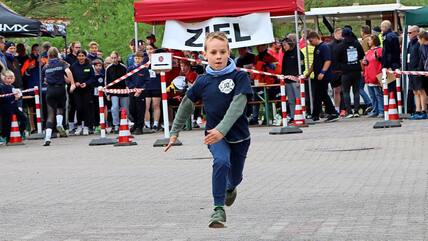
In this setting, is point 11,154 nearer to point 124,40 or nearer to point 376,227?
point 376,227

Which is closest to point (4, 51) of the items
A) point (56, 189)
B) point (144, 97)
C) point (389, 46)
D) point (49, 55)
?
point (49, 55)

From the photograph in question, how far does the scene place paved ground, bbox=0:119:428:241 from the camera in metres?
9.34

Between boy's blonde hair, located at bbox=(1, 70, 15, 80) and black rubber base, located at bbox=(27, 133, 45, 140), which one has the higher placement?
boy's blonde hair, located at bbox=(1, 70, 15, 80)

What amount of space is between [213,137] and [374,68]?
713 inches

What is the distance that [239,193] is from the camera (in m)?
12.4

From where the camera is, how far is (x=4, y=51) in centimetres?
2661

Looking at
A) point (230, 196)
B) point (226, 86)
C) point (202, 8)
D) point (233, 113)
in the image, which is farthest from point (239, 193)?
point (202, 8)

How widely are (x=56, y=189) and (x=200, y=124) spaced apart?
1506 centimetres

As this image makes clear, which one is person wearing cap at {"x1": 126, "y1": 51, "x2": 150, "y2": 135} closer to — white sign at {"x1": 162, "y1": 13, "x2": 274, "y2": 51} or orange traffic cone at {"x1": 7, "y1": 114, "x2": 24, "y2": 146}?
white sign at {"x1": 162, "y1": 13, "x2": 274, "y2": 51}

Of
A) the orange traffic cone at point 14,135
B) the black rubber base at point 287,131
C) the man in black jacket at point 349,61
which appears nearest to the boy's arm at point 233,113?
the black rubber base at point 287,131

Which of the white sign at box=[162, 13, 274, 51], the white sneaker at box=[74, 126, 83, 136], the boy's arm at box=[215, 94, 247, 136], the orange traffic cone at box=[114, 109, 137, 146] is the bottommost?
the white sneaker at box=[74, 126, 83, 136]

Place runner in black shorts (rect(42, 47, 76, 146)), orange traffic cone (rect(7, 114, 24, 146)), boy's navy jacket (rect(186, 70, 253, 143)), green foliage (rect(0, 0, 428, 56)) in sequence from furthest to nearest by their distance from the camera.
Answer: green foliage (rect(0, 0, 428, 56)) → runner in black shorts (rect(42, 47, 76, 146)) → orange traffic cone (rect(7, 114, 24, 146)) → boy's navy jacket (rect(186, 70, 253, 143))

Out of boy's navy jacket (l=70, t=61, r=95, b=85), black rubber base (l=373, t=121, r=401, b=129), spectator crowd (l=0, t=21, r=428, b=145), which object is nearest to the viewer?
black rubber base (l=373, t=121, r=401, b=129)

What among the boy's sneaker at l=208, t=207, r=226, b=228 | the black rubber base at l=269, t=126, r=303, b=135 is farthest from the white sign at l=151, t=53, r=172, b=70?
the boy's sneaker at l=208, t=207, r=226, b=228
